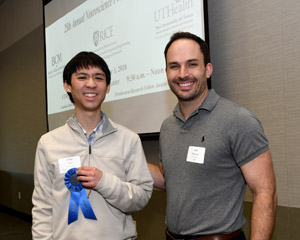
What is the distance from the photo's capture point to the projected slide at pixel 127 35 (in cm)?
246

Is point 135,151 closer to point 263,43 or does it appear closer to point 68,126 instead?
point 68,126

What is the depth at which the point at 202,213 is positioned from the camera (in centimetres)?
146

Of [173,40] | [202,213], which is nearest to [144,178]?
[202,213]

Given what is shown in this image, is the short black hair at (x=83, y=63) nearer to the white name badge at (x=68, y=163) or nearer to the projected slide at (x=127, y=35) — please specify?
the white name badge at (x=68, y=163)

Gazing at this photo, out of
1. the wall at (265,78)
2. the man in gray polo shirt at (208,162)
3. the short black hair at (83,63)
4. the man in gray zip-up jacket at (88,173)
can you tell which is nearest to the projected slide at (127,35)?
the wall at (265,78)

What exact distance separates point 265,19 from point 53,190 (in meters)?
1.48

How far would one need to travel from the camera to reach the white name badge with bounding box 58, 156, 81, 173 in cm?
143

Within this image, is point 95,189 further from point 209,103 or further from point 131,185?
point 209,103

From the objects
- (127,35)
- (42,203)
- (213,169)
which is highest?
(127,35)

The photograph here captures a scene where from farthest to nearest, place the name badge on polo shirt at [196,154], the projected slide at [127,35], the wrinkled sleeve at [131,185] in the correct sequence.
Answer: the projected slide at [127,35] < the name badge on polo shirt at [196,154] < the wrinkled sleeve at [131,185]

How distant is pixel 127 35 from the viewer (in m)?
2.95

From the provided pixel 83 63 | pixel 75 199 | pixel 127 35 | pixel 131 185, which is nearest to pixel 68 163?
pixel 75 199

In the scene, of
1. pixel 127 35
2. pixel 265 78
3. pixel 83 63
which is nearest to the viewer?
pixel 83 63

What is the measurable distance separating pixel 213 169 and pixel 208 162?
37 mm
